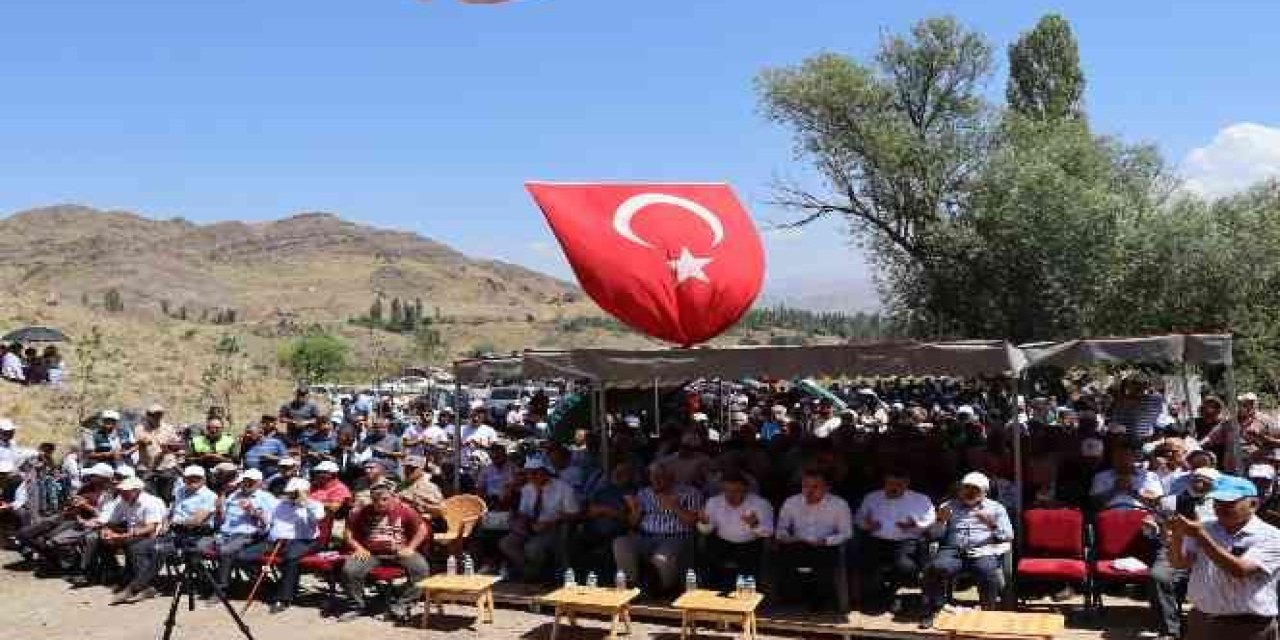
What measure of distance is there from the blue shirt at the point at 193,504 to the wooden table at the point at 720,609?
5.31 m

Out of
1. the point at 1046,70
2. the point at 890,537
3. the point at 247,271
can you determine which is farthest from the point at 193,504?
the point at 247,271

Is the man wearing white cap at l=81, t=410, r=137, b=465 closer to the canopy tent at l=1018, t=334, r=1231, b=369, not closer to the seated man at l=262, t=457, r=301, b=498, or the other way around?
the seated man at l=262, t=457, r=301, b=498

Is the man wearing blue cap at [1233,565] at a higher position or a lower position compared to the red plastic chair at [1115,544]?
higher

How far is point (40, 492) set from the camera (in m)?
12.7

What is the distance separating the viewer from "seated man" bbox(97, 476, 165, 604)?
11.0 metres

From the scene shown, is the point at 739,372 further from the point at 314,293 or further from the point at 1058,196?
the point at 314,293

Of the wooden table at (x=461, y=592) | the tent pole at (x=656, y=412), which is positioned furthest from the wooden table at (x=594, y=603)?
the tent pole at (x=656, y=412)

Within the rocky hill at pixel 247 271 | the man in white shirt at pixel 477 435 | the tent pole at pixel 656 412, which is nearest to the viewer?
the man in white shirt at pixel 477 435

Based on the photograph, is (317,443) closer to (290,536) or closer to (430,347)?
(290,536)

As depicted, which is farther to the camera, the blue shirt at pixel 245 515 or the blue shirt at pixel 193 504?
the blue shirt at pixel 193 504

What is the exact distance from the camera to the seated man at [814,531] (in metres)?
8.96

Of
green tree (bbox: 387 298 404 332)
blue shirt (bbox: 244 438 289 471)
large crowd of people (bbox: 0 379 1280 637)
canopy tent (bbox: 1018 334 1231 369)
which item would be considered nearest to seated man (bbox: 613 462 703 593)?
large crowd of people (bbox: 0 379 1280 637)

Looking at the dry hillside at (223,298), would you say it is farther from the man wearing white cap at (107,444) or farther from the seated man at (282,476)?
the seated man at (282,476)

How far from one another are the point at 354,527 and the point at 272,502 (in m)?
1.12
